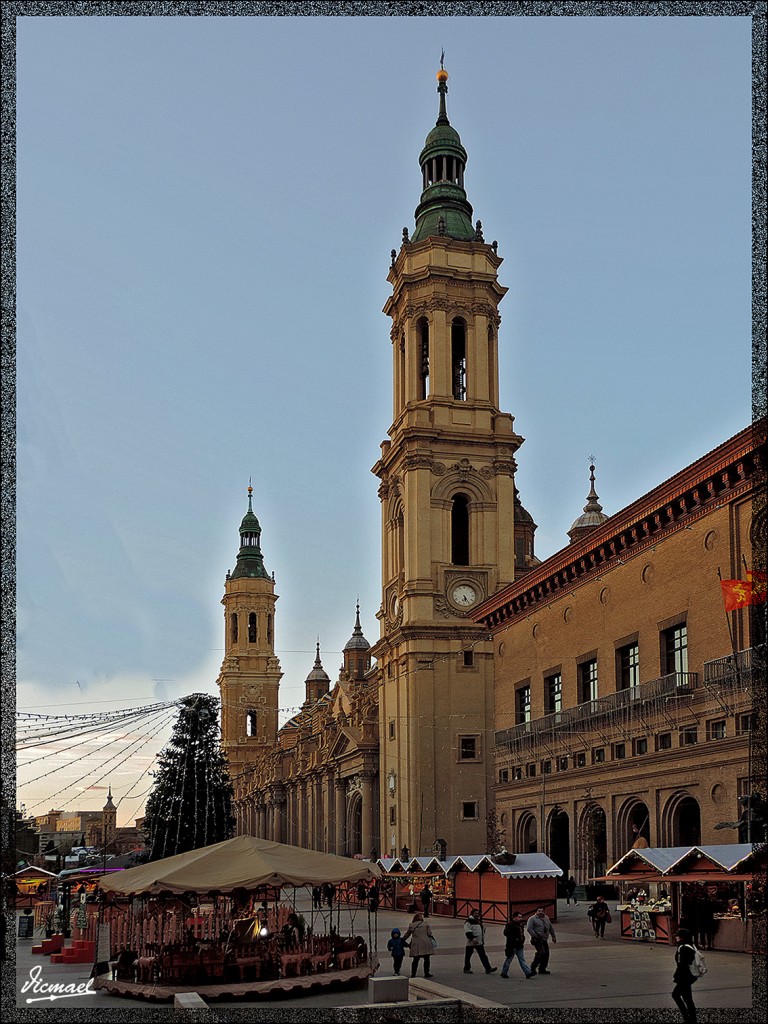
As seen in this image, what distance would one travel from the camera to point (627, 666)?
47.1 meters

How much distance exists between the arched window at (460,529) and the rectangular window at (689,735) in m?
38.5

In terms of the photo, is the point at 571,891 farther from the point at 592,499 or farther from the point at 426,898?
the point at 592,499

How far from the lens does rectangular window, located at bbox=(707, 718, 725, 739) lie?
3928 centimetres

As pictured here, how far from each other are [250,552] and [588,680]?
128m

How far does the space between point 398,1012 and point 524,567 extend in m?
79.3

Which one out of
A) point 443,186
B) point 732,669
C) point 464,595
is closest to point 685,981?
point 732,669

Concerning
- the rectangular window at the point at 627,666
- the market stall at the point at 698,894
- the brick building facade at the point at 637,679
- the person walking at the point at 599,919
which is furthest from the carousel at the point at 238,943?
the rectangular window at the point at 627,666

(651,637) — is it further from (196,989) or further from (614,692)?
(196,989)

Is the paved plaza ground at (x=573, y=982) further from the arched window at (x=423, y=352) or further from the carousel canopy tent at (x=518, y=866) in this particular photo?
the arched window at (x=423, y=352)

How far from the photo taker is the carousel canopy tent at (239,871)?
23484 mm

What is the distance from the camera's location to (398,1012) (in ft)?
61.9

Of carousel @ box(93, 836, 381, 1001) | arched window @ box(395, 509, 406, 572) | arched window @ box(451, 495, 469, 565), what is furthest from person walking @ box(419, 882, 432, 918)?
arched window @ box(395, 509, 406, 572)

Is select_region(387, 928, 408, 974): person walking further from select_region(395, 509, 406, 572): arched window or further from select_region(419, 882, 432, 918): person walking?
select_region(395, 509, 406, 572): arched window

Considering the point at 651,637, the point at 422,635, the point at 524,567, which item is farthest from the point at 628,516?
the point at 524,567
